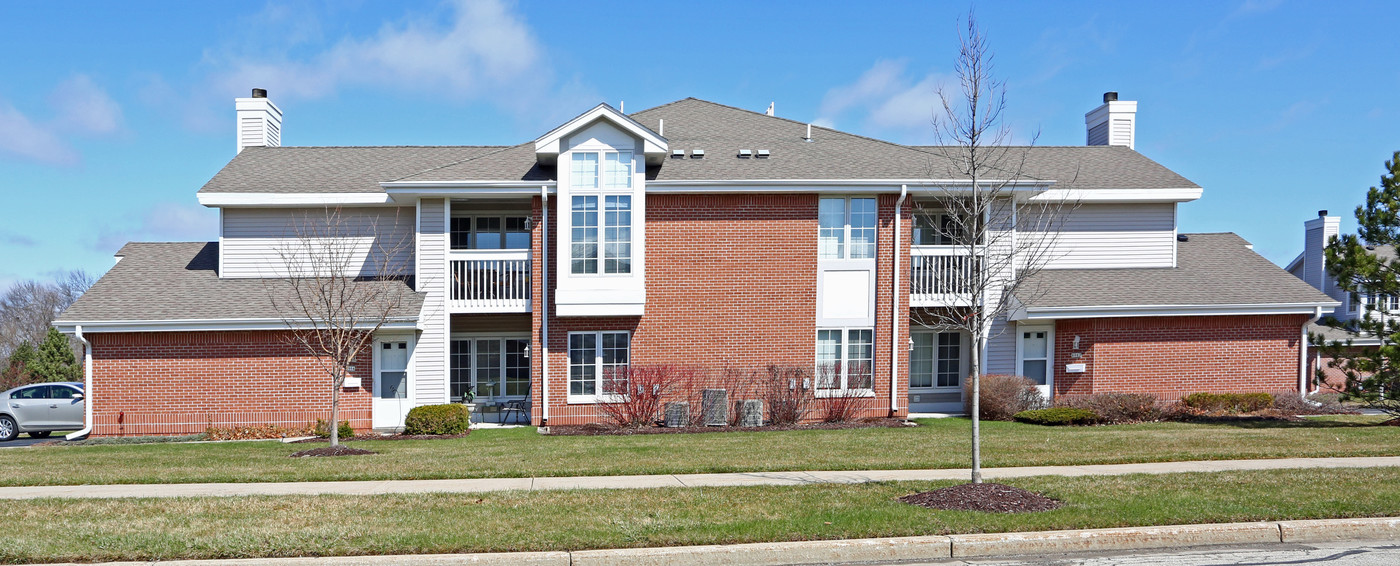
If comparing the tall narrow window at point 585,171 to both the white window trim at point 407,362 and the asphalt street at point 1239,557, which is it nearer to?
the white window trim at point 407,362

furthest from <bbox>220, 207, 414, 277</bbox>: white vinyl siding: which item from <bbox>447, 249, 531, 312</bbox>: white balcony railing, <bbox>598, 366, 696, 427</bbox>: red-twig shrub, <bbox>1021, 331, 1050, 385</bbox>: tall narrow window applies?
<bbox>1021, 331, 1050, 385</bbox>: tall narrow window

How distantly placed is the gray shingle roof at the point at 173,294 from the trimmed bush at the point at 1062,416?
12.6 meters

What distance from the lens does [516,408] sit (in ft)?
65.4

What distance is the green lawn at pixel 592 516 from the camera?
24.9 feet

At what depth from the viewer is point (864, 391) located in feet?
60.9

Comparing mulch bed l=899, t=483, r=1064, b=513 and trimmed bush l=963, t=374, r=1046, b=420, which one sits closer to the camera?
mulch bed l=899, t=483, r=1064, b=513

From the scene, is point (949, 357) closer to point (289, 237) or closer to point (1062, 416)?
point (1062, 416)

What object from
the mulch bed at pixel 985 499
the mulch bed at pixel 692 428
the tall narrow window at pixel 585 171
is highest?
the tall narrow window at pixel 585 171

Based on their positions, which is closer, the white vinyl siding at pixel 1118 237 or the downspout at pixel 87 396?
the downspout at pixel 87 396

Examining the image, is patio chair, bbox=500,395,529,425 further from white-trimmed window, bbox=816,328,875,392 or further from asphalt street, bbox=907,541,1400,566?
asphalt street, bbox=907,541,1400,566

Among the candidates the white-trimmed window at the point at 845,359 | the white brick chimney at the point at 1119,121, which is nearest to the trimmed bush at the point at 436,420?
the white-trimmed window at the point at 845,359

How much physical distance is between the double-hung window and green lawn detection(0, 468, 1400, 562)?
861 centimetres

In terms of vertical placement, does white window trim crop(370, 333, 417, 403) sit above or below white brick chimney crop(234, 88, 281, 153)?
below

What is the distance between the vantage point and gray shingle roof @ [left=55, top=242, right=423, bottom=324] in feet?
57.6
